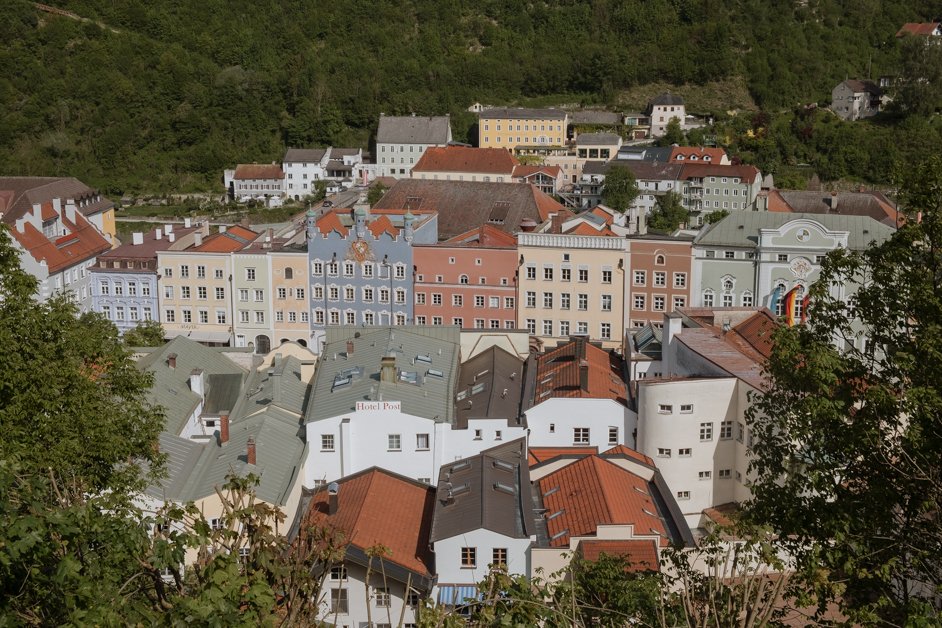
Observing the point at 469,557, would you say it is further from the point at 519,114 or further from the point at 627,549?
the point at 519,114

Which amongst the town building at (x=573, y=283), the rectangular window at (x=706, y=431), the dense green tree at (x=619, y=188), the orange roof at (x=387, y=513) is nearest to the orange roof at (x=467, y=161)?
the dense green tree at (x=619, y=188)

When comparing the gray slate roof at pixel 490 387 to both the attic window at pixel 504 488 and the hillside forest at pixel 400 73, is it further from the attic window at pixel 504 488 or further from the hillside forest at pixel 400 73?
the hillside forest at pixel 400 73

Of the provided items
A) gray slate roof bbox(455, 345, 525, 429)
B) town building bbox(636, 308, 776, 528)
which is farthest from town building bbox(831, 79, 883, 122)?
town building bbox(636, 308, 776, 528)

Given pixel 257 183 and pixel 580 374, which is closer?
pixel 580 374

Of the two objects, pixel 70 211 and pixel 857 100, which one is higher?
pixel 857 100

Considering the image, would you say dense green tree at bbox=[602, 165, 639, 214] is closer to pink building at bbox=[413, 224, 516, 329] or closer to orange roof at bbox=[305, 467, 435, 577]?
pink building at bbox=[413, 224, 516, 329]

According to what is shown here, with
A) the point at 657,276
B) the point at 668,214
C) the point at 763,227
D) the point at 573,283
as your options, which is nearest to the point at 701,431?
the point at 657,276

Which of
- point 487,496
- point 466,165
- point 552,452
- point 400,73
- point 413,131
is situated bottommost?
point 552,452
